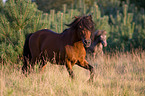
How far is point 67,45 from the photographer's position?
4.91 meters

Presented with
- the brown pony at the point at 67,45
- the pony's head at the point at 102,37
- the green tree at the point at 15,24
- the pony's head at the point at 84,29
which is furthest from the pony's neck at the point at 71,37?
the pony's head at the point at 102,37

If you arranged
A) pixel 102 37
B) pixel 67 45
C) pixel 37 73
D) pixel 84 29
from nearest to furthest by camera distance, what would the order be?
1. pixel 84 29
2. pixel 67 45
3. pixel 37 73
4. pixel 102 37

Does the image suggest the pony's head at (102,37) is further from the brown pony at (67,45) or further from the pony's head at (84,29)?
the pony's head at (84,29)

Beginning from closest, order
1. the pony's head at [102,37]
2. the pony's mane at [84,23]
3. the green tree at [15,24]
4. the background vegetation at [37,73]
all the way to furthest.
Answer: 1. the background vegetation at [37,73]
2. the pony's mane at [84,23]
3. the green tree at [15,24]
4. the pony's head at [102,37]

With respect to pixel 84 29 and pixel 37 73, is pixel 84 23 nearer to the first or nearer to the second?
pixel 84 29

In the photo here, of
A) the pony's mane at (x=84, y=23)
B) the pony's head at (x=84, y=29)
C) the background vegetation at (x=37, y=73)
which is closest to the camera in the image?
the background vegetation at (x=37, y=73)

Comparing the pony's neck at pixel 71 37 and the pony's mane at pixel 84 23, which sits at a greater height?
the pony's mane at pixel 84 23

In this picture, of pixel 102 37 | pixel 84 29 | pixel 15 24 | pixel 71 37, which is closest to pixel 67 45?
pixel 71 37

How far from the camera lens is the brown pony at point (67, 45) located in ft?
15.1

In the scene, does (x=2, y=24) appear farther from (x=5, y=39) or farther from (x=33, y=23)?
(x=33, y=23)

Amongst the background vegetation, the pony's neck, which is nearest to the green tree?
the background vegetation

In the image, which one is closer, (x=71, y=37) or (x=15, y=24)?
(x=71, y=37)

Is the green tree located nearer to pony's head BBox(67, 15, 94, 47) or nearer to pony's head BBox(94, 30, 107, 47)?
pony's head BBox(67, 15, 94, 47)

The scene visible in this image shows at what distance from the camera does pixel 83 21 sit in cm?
459
